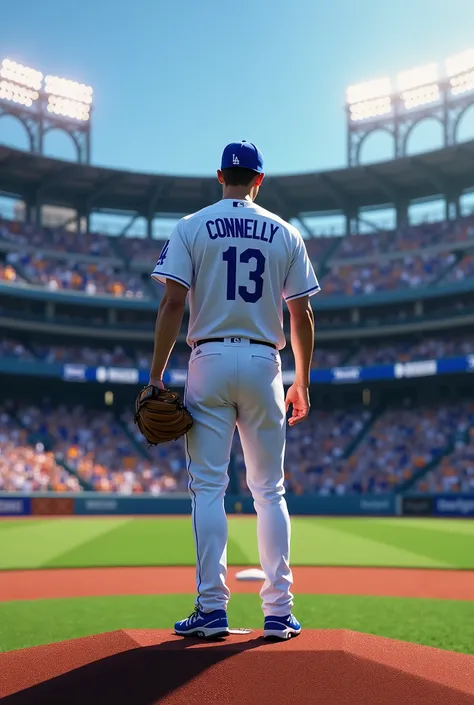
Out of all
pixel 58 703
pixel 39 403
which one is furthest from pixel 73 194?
pixel 58 703

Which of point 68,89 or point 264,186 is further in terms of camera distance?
point 68,89

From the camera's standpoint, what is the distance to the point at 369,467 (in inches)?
1184

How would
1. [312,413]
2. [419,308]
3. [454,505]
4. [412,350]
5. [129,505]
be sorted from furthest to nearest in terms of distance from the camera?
[419,308] → [312,413] → [412,350] → [129,505] → [454,505]

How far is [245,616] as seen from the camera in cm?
662

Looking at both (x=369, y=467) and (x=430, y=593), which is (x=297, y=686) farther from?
(x=369, y=467)

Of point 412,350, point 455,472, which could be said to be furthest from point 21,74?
point 455,472

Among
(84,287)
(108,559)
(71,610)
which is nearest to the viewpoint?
(71,610)

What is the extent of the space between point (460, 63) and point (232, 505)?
969 inches

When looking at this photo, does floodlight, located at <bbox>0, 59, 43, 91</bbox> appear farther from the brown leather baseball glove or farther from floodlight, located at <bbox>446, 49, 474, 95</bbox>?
the brown leather baseball glove

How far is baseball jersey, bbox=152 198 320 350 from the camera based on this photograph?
12.4 feet

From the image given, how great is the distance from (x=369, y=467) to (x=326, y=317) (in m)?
9.71

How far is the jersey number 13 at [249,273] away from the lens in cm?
380

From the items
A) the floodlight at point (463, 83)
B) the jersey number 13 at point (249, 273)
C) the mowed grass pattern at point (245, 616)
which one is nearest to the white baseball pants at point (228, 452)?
the jersey number 13 at point (249, 273)

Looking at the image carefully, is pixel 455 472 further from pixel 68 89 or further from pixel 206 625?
pixel 68 89
